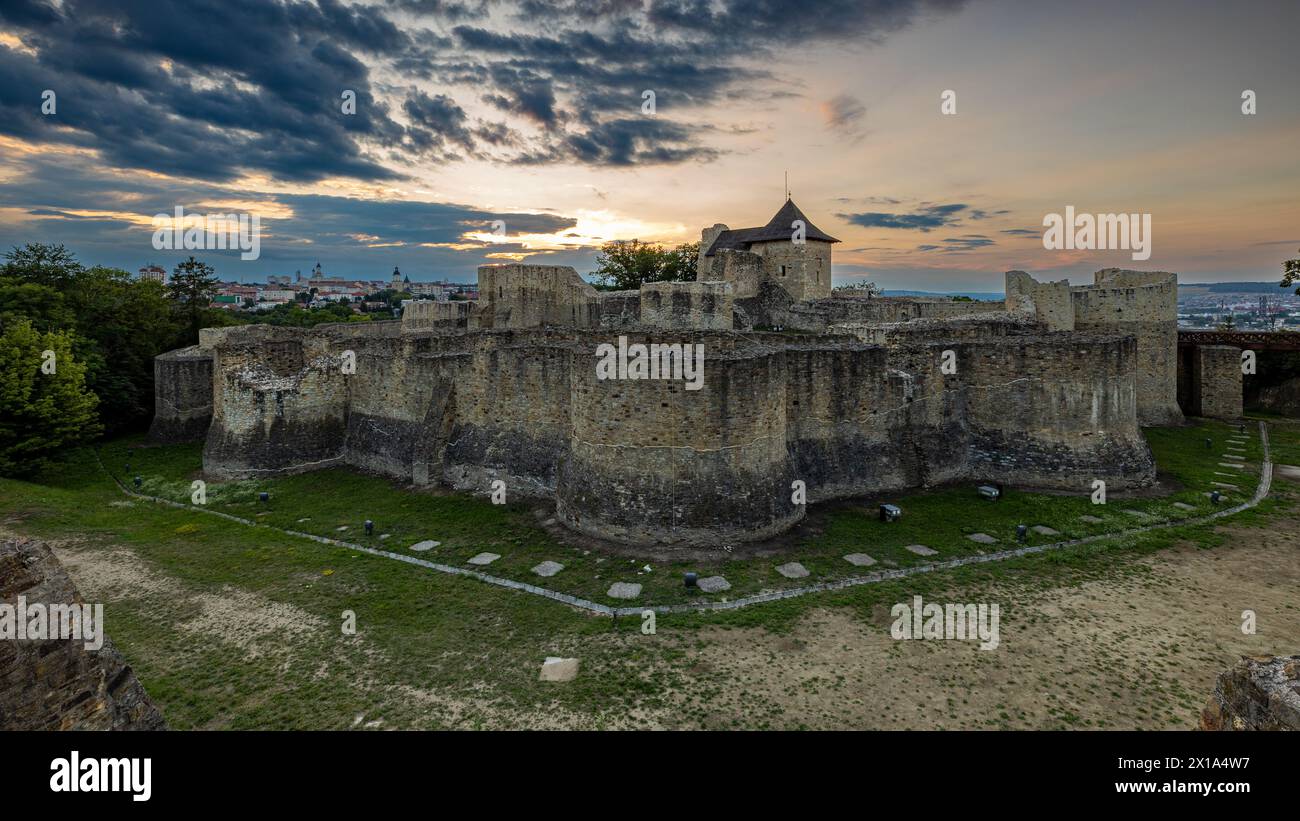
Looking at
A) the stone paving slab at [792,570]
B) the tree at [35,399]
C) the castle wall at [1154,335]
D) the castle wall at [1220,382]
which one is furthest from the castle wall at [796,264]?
the tree at [35,399]

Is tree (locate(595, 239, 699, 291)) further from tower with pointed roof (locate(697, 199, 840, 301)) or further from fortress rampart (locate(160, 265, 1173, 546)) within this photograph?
fortress rampart (locate(160, 265, 1173, 546))

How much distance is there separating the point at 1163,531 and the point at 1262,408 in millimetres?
24944

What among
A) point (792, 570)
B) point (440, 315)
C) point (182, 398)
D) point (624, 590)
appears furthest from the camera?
point (440, 315)

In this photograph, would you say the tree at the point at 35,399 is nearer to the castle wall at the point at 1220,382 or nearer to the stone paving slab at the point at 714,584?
the stone paving slab at the point at 714,584

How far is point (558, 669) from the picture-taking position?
891 centimetres

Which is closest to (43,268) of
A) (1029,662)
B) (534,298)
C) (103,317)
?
(103,317)

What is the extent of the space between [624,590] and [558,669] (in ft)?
9.04

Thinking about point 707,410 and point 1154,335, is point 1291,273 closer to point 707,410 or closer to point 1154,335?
point 1154,335

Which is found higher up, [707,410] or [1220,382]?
[1220,382]

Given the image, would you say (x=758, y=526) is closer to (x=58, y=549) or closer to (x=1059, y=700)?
(x=1059, y=700)

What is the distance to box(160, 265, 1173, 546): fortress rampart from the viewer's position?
44.4 ft

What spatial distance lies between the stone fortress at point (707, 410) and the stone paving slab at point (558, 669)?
461cm

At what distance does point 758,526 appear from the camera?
1366cm
